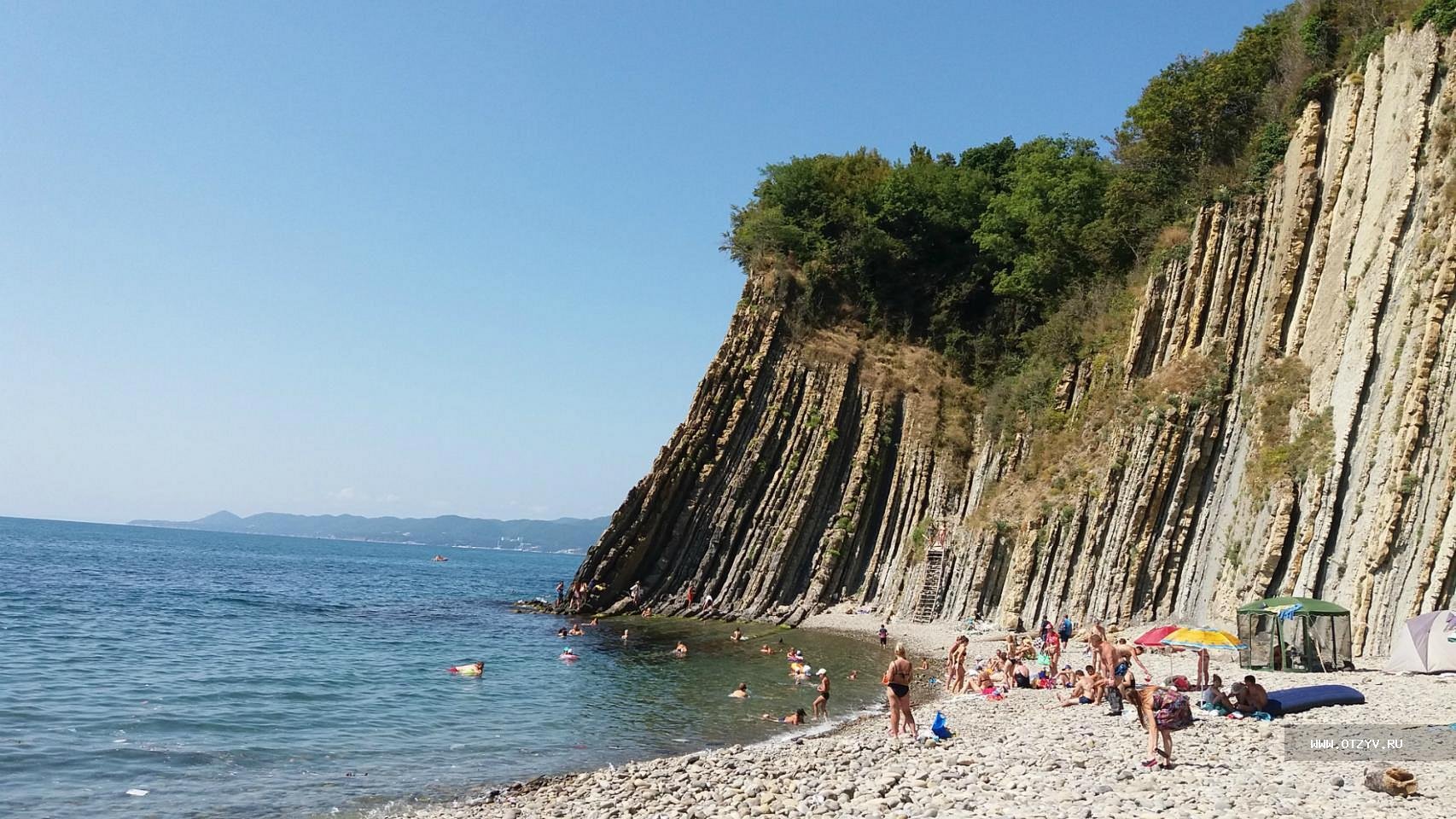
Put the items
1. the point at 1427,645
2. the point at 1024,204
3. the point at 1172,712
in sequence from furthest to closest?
the point at 1024,204 < the point at 1427,645 < the point at 1172,712

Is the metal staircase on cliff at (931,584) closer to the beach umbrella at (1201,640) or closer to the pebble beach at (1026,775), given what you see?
the pebble beach at (1026,775)

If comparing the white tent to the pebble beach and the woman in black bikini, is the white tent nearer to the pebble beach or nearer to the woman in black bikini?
the pebble beach

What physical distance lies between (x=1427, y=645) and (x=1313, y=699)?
11.9 ft

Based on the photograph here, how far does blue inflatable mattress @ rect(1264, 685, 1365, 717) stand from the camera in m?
15.9

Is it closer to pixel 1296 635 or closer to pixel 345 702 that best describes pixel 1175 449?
pixel 1296 635

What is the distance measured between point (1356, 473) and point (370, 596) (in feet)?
180

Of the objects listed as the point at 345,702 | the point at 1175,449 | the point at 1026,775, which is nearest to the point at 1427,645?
the point at 1026,775

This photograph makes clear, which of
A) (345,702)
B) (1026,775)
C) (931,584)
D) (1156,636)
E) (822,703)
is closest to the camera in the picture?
(1026,775)

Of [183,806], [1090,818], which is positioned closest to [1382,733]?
[1090,818]

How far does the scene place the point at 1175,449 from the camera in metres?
30.3

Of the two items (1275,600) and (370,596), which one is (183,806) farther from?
(370,596)

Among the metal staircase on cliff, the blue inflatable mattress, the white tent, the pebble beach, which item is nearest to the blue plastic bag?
the pebble beach

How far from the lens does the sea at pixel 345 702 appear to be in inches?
645

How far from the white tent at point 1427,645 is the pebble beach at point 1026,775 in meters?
0.37
